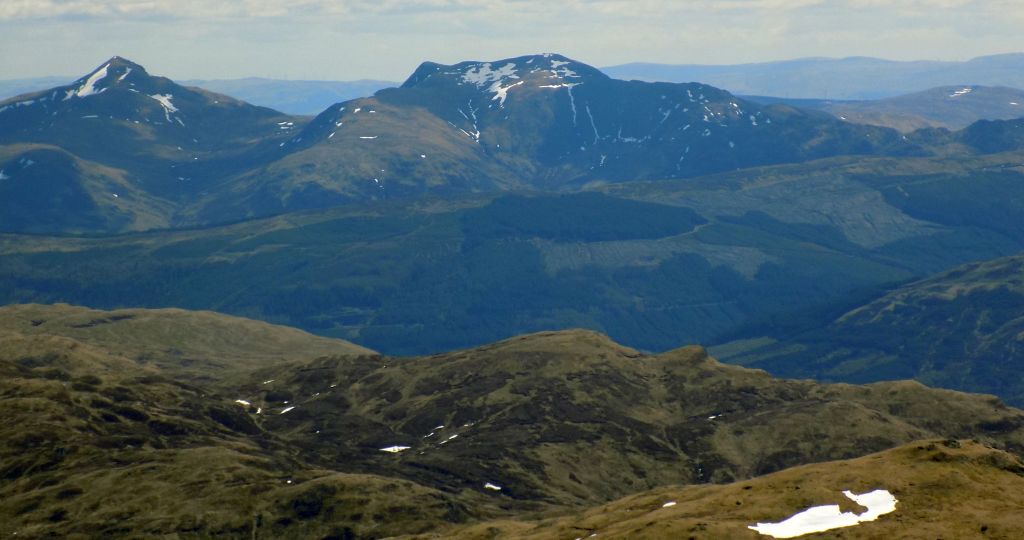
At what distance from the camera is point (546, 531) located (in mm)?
198375

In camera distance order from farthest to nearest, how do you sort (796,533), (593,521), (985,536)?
1. (593,521)
2. (796,533)
3. (985,536)

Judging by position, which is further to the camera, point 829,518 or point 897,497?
point 897,497

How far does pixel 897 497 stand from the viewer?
6555 inches

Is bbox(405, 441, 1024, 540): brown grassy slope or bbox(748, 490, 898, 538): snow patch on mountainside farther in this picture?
bbox(748, 490, 898, 538): snow patch on mountainside

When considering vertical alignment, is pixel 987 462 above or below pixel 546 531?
above

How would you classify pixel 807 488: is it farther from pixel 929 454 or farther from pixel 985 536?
pixel 985 536

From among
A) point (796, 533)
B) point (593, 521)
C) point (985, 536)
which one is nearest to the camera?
point (985, 536)

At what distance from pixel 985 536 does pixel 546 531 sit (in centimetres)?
7049

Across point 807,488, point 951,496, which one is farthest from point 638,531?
point 951,496

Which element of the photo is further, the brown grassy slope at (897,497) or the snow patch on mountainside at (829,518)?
the snow patch on mountainside at (829,518)

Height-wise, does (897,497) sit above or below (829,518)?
above

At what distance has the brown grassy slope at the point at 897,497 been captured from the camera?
15450 cm

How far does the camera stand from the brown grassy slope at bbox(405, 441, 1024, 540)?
154 meters

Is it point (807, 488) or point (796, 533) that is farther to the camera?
point (807, 488)
